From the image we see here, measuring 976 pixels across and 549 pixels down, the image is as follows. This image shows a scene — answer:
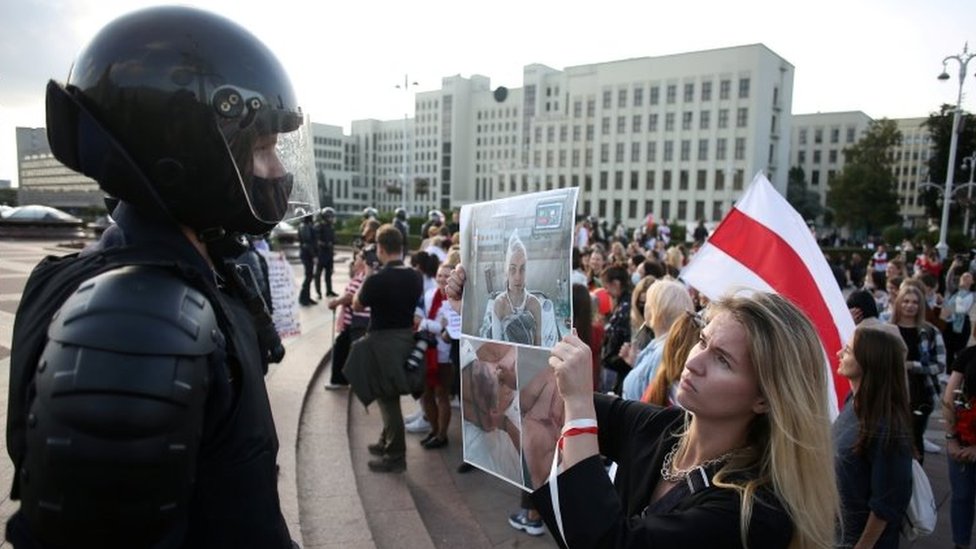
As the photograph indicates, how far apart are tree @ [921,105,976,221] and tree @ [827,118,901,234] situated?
49.1ft

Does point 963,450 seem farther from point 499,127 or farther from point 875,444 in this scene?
point 499,127

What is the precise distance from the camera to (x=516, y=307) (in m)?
1.93

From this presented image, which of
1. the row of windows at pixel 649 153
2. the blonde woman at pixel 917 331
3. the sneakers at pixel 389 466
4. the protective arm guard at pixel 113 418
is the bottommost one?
the sneakers at pixel 389 466

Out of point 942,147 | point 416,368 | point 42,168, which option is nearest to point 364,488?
point 416,368

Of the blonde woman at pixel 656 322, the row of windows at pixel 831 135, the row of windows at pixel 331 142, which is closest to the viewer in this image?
the blonde woman at pixel 656 322

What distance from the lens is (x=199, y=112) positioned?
124 centimetres

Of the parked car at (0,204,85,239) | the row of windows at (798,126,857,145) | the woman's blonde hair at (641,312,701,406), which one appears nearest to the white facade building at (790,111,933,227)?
the row of windows at (798,126,857,145)

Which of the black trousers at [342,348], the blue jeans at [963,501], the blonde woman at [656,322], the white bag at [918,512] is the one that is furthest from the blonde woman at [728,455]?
the black trousers at [342,348]

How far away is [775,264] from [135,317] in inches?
135

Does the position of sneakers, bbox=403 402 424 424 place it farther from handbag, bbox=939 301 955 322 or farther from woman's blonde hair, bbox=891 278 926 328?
handbag, bbox=939 301 955 322

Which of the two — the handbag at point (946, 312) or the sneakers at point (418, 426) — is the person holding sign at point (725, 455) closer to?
the sneakers at point (418, 426)

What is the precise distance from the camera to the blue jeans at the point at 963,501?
4074 mm

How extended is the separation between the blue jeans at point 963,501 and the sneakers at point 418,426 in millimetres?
4318

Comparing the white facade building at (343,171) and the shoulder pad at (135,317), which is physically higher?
the white facade building at (343,171)
